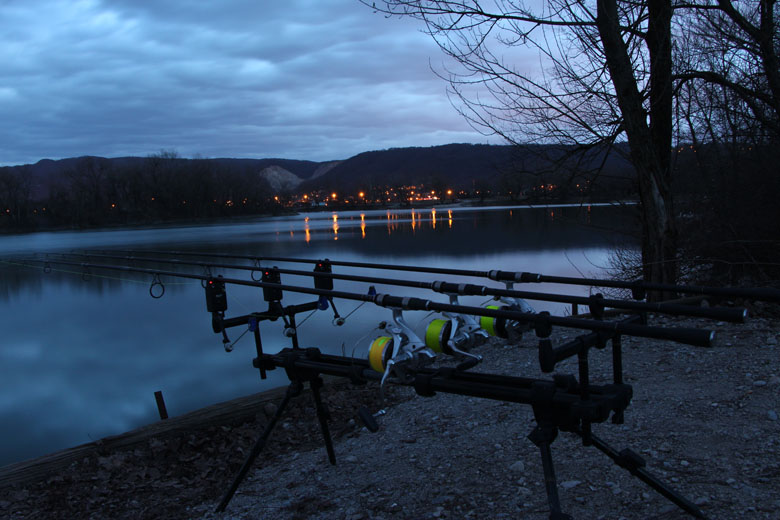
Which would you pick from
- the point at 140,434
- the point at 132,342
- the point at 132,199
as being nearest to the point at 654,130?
the point at 140,434

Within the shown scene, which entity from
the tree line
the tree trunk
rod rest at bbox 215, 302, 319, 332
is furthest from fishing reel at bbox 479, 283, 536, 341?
the tree line

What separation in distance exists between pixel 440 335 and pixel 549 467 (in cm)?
86

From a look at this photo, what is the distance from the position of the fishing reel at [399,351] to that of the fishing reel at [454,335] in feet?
0.24

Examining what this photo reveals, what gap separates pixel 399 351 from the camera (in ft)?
9.24

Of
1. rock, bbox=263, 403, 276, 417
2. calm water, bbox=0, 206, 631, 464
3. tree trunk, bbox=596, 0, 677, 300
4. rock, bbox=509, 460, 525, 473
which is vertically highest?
tree trunk, bbox=596, 0, 677, 300

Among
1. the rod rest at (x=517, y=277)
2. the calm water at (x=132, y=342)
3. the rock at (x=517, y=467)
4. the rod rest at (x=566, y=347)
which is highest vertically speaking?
the rod rest at (x=517, y=277)

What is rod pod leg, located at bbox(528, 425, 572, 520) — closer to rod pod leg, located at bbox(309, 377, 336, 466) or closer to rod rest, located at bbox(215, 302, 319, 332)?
rod pod leg, located at bbox(309, 377, 336, 466)

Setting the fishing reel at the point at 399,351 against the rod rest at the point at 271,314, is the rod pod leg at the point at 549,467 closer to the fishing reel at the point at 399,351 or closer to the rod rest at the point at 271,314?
the fishing reel at the point at 399,351

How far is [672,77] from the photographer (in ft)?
24.7

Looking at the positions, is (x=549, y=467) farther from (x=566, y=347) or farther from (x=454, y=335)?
(x=454, y=335)

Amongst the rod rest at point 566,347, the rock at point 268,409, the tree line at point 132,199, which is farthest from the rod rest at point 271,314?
the tree line at point 132,199

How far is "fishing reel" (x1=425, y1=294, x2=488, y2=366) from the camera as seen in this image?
2893mm

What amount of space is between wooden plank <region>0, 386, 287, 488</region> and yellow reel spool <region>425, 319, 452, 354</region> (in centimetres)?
295

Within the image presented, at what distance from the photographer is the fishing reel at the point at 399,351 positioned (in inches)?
110
